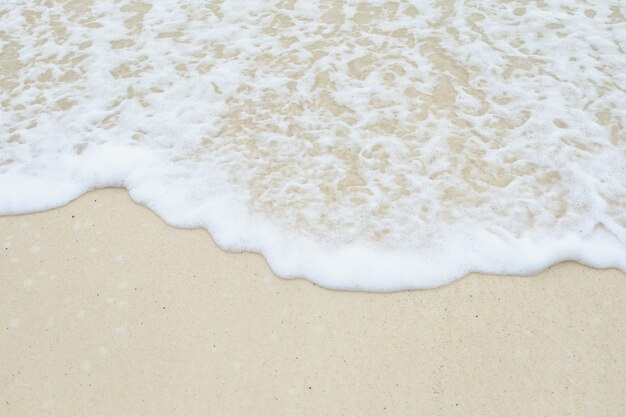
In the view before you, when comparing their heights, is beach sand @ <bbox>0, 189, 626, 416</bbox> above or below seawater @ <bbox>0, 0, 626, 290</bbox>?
below

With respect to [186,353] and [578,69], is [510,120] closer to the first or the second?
[578,69]

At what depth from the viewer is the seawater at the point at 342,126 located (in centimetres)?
231

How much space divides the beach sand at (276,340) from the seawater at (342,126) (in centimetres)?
11

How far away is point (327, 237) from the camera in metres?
2.32

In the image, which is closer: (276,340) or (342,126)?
(276,340)

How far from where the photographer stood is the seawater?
2312mm

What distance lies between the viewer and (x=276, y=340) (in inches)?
79.4

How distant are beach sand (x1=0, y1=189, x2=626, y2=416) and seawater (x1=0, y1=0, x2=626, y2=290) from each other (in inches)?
4.5

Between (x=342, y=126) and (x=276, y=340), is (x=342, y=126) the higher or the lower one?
the higher one

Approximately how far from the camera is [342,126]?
2758 mm

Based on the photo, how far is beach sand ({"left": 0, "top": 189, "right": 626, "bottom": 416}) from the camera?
6.14 feet

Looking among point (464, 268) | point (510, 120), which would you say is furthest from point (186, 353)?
point (510, 120)

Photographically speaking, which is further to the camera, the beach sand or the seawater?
the seawater

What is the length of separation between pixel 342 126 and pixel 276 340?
3.68 ft
